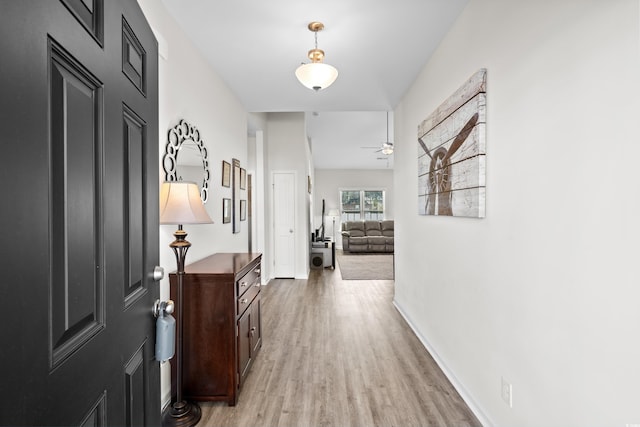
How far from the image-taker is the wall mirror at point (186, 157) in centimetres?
219

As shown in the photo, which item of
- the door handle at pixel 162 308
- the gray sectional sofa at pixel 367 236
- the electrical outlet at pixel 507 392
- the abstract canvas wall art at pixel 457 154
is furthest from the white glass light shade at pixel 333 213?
the door handle at pixel 162 308

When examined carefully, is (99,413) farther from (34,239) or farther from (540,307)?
(540,307)

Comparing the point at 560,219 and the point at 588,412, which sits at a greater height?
the point at 560,219

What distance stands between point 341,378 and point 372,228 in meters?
8.42

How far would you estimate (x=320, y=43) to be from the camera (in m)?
Result: 2.58

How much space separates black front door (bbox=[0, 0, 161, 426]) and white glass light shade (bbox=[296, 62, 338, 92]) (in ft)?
4.62

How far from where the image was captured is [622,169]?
3.42 ft

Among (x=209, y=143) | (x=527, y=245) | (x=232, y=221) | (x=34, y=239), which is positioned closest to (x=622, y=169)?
(x=527, y=245)

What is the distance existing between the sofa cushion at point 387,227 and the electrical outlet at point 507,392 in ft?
28.8

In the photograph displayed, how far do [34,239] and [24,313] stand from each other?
0.11m

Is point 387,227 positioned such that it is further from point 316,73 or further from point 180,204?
point 180,204

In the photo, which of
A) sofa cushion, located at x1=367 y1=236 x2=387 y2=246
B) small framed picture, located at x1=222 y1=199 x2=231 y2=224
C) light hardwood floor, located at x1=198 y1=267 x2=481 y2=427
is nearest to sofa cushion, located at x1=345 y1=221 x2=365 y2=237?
sofa cushion, located at x1=367 y1=236 x2=387 y2=246

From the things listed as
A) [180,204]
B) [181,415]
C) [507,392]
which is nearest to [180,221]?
[180,204]

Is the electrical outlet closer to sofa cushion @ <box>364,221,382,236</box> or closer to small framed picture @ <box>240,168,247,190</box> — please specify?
small framed picture @ <box>240,168,247,190</box>
